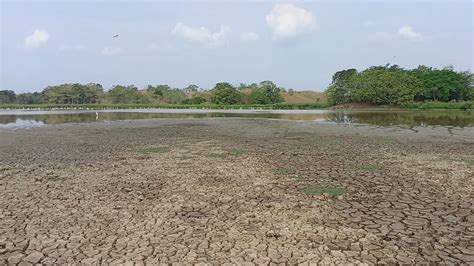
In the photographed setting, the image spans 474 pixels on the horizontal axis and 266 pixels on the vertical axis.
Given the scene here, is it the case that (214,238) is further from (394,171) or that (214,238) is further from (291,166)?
(394,171)

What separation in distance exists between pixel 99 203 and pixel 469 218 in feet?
25.5

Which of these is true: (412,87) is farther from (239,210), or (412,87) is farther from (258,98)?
(239,210)

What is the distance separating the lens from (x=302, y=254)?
5086 mm

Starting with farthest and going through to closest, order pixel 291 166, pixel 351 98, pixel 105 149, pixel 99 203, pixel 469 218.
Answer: pixel 351 98 → pixel 105 149 → pixel 291 166 → pixel 99 203 → pixel 469 218

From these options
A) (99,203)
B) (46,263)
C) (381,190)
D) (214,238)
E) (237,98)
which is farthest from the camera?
(237,98)

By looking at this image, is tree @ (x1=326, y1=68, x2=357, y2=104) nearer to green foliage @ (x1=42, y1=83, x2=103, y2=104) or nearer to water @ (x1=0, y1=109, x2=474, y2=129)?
water @ (x1=0, y1=109, x2=474, y2=129)

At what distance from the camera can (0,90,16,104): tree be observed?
419 ft

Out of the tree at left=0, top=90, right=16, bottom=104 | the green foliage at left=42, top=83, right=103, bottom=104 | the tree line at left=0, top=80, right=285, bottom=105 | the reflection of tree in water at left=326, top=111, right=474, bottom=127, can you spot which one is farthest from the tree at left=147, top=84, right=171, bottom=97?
the reflection of tree in water at left=326, top=111, right=474, bottom=127

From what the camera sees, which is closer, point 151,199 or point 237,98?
point 151,199

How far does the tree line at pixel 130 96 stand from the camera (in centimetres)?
10844

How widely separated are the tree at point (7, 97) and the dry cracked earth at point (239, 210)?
453 ft

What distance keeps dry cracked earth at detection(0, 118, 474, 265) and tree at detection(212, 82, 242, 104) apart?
306 ft

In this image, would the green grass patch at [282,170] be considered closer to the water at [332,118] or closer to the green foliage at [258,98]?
the water at [332,118]

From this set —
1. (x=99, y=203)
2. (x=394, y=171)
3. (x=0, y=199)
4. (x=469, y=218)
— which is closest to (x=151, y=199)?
(x=99, y=203)
